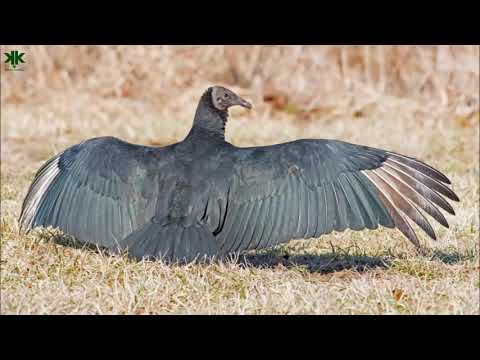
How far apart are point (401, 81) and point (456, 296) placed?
6.75 meters

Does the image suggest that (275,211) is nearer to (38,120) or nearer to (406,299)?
(406,299)

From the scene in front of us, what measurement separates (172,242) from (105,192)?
1.90 ft

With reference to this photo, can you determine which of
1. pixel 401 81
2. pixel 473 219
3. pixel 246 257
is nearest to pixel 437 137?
pixel 401 81

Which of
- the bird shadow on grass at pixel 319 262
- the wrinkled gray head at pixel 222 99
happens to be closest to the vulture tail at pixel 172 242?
the bird shadow on grass at pixel 319 262

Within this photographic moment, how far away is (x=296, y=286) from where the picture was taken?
4.46 metres

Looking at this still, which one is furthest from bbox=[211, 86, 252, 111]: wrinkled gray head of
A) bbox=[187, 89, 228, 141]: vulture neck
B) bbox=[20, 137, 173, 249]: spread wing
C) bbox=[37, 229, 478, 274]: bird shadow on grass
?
bbox=[37, 229, 478, 274]: bird shadow on grass

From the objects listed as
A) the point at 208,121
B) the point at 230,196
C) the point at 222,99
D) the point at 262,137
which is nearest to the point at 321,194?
the point at 230,196

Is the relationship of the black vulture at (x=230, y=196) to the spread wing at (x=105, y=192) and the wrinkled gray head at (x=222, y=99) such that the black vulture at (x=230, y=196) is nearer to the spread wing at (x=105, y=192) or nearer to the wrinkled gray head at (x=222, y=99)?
the spread wing at (x=105, y=192)

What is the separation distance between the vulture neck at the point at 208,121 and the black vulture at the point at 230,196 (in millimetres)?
Answer: 166

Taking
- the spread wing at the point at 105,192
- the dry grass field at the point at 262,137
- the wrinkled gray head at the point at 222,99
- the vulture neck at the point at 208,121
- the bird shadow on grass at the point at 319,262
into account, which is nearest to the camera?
the dry grass field at the point at 262,137

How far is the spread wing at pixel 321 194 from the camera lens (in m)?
4.68

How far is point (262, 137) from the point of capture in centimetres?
939

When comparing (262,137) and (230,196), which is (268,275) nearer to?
(230,196)

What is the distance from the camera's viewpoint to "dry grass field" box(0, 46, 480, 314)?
420 cm
